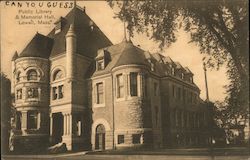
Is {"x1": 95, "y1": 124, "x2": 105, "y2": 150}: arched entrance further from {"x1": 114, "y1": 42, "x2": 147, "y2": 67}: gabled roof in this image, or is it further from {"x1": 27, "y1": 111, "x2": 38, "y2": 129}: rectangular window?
{"x1": 114, "y1": 42, "x2": 147, "y2": 67}: gabled roof

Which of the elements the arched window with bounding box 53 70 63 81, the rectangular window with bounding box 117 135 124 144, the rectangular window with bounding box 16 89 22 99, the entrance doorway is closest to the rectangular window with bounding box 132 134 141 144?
the rectangular window with bounding box 117 135 124 144

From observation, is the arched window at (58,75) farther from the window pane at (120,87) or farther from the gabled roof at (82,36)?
the window pane at (120,87)

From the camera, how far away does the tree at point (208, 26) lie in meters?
9.96

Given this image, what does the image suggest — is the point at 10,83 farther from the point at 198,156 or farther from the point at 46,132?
the point at 198,156

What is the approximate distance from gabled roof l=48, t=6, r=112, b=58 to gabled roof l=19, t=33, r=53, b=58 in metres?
0.22

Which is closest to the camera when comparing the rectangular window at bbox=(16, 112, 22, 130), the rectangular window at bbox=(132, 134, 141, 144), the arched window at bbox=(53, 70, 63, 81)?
the rectangular window at bbox=(132, 134, 141, 144)

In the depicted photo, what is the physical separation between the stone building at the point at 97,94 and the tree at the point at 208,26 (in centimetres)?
80

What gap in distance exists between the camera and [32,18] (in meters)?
10.3

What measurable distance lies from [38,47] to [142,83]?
3852 mm

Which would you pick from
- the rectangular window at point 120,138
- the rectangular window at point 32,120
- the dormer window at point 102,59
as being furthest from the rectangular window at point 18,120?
the rectangular window at point 120,138

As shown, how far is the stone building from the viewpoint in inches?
414

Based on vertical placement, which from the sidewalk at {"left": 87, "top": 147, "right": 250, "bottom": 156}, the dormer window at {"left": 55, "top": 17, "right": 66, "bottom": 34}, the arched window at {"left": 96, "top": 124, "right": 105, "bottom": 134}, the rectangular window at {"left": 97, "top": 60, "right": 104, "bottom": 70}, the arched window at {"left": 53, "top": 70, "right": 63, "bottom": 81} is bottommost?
the sidewalk at {"left": 87, "top": 147, "right": 250, "bottom": 156}

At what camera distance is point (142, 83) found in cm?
1080

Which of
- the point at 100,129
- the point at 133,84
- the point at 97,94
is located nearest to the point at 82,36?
the point at 97,94
